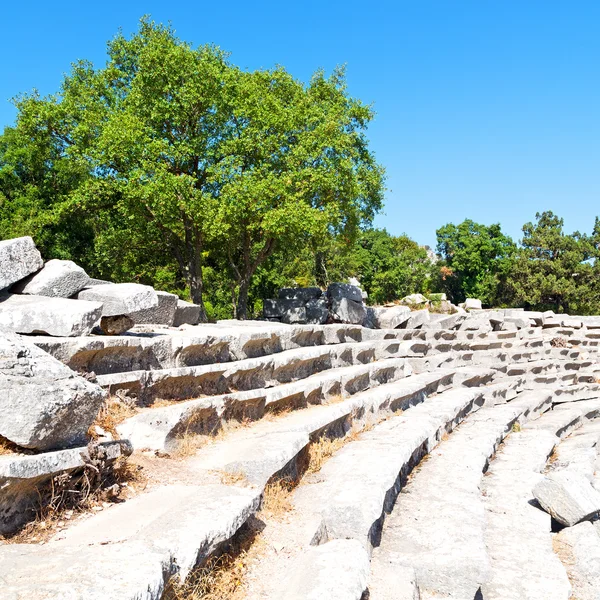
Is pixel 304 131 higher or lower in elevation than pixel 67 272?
higher

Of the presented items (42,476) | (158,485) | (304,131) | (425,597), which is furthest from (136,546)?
(304,131)

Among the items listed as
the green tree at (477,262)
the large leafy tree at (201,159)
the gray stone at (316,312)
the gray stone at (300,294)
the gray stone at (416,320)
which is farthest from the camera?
the green tree at (477,262)

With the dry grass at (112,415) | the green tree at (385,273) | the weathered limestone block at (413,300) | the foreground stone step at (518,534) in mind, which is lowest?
the foreground stone step at (518,534)

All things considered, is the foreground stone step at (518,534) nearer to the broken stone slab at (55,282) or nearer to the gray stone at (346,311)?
the broken stone slab at (55,282)

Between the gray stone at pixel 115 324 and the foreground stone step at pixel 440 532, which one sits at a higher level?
the gray stone at pixel 115 324

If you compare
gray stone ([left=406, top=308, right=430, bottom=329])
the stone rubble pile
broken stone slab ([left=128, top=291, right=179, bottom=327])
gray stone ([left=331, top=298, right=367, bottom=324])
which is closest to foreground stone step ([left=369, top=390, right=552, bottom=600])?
the stone rubble pile

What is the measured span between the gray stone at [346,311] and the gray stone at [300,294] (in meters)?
0.67

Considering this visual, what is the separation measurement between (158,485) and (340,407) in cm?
358

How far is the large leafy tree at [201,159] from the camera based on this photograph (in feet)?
52.8

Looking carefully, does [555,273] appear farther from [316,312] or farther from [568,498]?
[568,498]

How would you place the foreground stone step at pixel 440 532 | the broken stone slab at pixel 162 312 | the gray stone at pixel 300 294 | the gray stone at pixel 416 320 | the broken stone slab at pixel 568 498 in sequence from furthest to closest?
the gray stone at pixel 416 320 < the gray stone at pixel 300 294 < the broken stone slab at pixel 162 312 < the broken stone slab at pixel 568 498 < the foreground stone step at pixel 440 532

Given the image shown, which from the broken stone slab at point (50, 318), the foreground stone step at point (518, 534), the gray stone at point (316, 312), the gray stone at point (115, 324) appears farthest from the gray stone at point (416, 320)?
the broken stone slab at point (50, 318)

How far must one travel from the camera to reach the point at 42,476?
3875 millimetres

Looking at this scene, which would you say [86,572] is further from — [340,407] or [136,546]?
[340,407]
